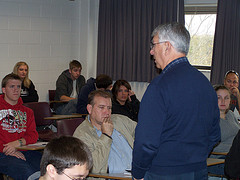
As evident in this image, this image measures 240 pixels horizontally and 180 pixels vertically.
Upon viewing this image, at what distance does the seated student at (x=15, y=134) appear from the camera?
3525mm


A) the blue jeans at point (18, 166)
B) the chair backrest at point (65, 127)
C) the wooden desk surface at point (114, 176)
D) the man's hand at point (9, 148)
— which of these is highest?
the chair backrest at point (65, 127)

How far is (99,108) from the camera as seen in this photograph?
3307 mm

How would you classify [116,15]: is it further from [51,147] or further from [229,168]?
[51,147]

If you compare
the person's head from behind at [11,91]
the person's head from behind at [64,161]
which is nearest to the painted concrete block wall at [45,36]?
the person's head from behind at [11,91]

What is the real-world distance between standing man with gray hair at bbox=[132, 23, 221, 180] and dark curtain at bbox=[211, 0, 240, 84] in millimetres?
4147

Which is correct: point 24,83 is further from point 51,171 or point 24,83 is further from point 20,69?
point 51,171

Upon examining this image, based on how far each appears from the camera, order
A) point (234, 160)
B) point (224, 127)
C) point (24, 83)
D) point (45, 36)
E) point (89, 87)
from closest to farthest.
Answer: point (234, 160) → point (224, 127) → point (89, 87) → point (24, 83) → point (45, 36)

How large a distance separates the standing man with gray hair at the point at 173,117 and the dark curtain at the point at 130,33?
456cm

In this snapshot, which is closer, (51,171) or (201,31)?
(51,171)

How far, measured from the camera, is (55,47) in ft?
A: 23.6

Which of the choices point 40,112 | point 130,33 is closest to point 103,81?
point 40,112

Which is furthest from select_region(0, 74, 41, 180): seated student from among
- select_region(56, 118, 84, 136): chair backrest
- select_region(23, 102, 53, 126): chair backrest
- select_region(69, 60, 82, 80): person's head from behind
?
select_region(69, 60, 82, 80): person's head from behind

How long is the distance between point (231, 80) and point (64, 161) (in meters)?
4.43

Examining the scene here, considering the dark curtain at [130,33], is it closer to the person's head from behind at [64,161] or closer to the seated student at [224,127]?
the seated student at [224,127]
